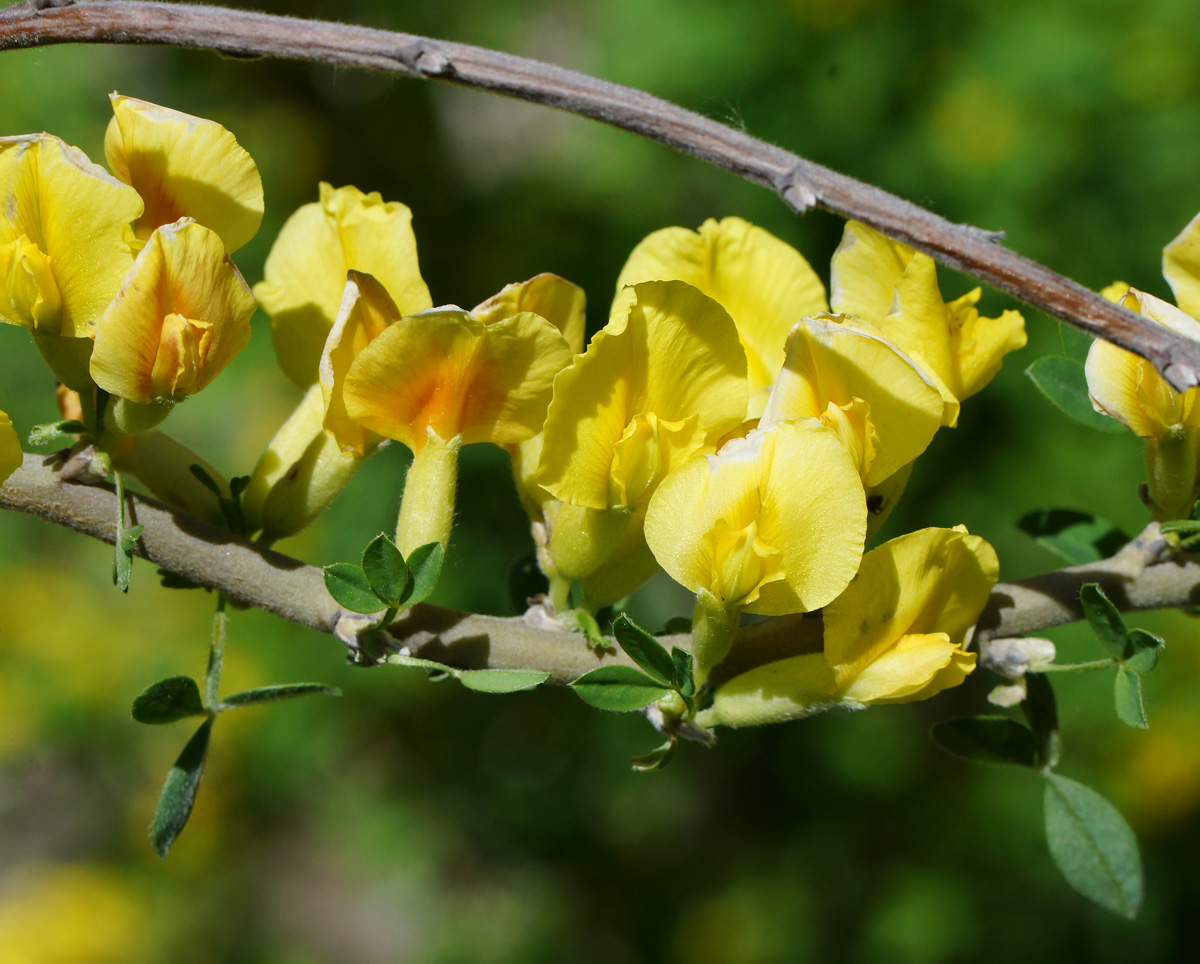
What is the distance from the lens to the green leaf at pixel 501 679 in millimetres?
624

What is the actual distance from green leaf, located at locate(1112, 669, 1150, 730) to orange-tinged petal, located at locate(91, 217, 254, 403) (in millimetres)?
654

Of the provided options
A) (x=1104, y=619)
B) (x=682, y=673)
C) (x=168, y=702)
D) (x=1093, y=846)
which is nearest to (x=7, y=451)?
(x=168, y=702)

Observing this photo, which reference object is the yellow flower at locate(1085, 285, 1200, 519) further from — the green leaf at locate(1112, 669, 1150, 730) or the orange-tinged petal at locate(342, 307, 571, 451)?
the orange-tinged petal at locate(342, 307, 571, 451)

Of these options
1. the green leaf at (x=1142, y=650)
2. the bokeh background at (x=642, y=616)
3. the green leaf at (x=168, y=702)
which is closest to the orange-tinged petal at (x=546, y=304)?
the green leaf at (x=168, y=702)

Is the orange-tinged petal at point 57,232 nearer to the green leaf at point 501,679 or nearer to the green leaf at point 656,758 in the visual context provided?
the green leaf at point 501,679

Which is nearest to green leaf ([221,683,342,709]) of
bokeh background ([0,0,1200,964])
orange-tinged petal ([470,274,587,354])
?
orange-tinged petal ([470,274,587,354])

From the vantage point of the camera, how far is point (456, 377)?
0.67 meters

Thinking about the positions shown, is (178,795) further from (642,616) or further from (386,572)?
(642,616)

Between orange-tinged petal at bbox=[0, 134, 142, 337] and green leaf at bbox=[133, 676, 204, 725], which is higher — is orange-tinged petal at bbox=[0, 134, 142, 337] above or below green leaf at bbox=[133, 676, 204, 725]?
above

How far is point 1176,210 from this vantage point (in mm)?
2146

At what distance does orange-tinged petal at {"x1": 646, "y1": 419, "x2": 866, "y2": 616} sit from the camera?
59cm

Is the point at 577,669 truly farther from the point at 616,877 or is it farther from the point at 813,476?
the point at 616,877

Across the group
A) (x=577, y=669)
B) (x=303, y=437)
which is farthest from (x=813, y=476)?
(x=303, y=437)

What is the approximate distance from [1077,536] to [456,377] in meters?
0.65
